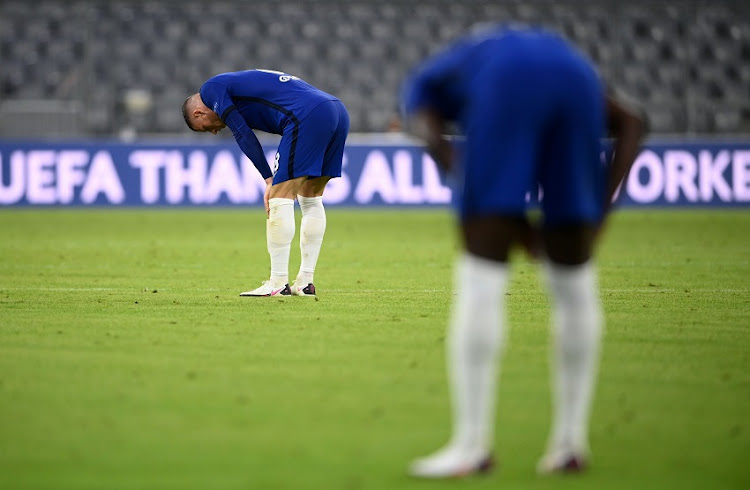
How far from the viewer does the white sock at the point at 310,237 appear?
35.7 ft

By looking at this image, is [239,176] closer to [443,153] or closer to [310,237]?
[310,237]

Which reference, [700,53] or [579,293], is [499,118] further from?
[700,53]

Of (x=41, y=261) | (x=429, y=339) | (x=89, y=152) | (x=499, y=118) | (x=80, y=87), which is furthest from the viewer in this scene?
(x=80, y=87)

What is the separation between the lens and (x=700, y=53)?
Result: 29016mm

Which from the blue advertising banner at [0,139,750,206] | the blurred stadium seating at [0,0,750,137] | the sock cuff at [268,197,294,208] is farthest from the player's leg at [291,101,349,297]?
the blurred stadium seating at [0,0,750,137]

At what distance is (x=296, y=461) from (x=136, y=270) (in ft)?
29.7

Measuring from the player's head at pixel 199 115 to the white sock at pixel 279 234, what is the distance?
0.89 metres

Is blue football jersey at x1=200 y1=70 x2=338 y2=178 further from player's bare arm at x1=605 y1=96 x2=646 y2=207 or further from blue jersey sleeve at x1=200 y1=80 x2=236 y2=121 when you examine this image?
player's bare arm at x1=605 y1=96 x2=646 y2=207

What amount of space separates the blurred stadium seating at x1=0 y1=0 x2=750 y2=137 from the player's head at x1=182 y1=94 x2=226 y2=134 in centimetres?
1627

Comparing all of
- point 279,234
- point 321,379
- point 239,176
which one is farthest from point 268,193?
point 239,176

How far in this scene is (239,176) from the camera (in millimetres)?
24422

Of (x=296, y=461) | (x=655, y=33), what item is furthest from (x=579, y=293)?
(x=655, y=33)

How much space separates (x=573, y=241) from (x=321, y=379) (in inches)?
92.9

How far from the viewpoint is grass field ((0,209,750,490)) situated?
468 cm
